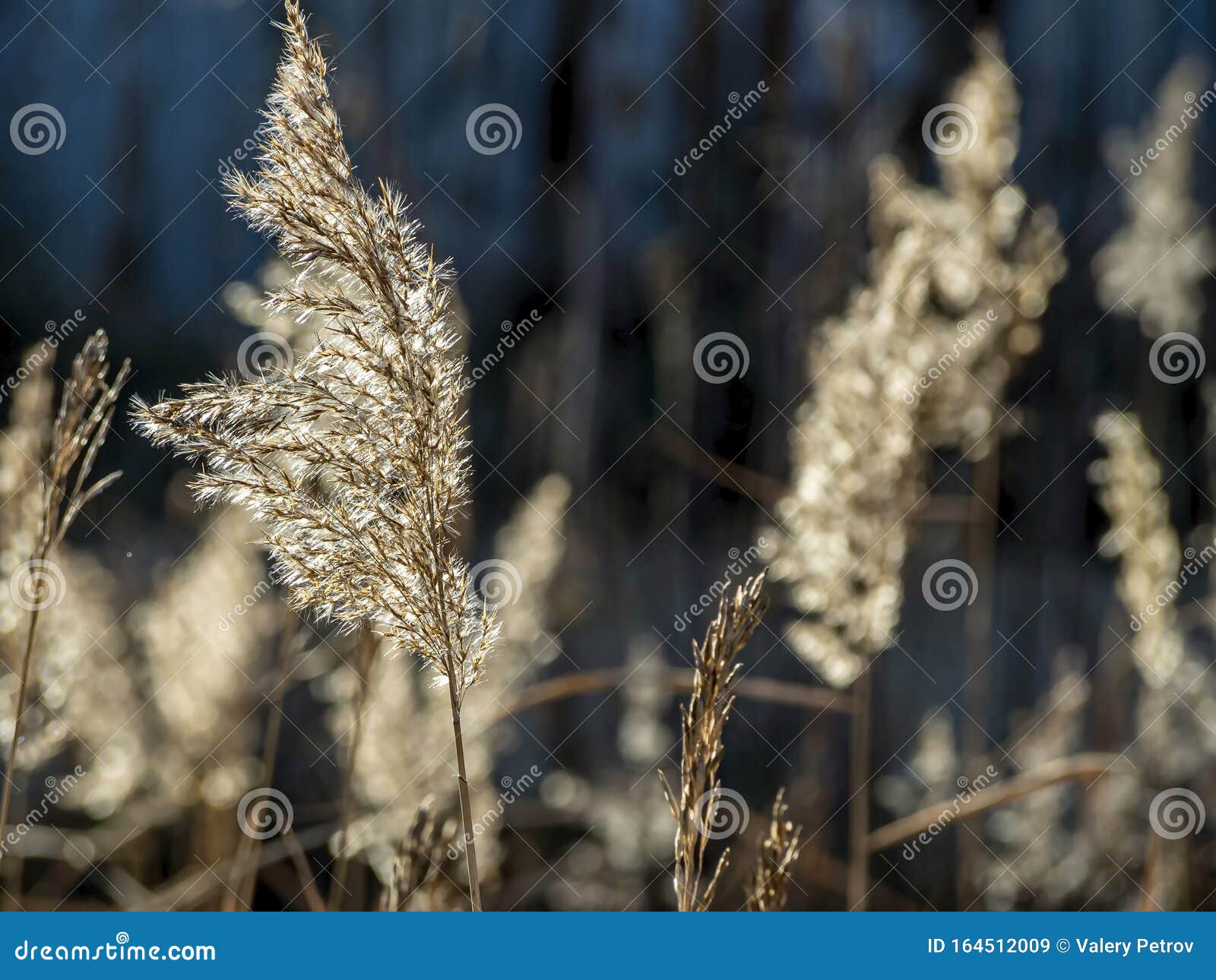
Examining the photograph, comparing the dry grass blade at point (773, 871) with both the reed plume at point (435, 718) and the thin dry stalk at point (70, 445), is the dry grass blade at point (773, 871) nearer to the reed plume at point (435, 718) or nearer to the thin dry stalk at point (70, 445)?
the reed plume at point (435, 718)

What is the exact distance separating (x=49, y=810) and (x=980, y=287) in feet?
9.59

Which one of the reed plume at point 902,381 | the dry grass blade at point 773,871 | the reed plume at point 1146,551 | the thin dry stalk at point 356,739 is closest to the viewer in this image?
the dry grass blade at point 773,871

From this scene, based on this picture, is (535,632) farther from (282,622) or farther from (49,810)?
(49,810)

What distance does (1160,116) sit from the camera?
7.97 ft

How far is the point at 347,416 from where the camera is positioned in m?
0.84

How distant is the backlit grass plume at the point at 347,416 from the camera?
81 centimetres

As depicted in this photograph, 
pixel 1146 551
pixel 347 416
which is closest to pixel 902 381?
pixel 1146 551

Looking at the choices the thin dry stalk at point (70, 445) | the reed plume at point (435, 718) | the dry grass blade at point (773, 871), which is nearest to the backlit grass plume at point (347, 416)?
the thin dry stalk at point (70, 445)

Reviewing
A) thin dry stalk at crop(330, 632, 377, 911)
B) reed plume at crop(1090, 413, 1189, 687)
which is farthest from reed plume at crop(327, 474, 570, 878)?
reed plume at crop(1090, 413, 1189, 687)

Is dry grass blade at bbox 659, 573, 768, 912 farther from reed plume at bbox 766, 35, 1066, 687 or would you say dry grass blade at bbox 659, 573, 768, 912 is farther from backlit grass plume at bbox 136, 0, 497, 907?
reed plume at bbox 766, 35, 1066, 687

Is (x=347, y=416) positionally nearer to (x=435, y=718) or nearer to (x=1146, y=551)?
(x=435, y=718)

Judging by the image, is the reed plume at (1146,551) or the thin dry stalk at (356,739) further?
the reed plume at (1146,551)

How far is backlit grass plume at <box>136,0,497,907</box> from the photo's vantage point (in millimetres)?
812

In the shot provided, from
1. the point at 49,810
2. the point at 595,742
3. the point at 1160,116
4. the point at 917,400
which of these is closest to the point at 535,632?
the point at 917,400
